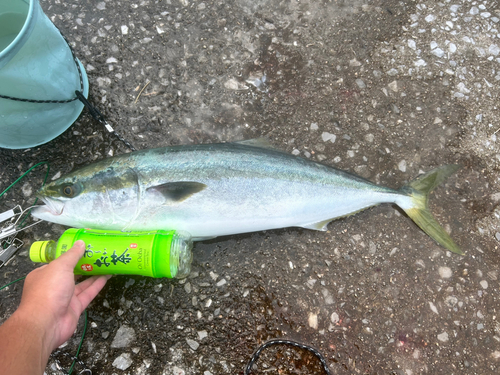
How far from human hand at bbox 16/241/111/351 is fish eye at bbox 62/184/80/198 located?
1.44ft

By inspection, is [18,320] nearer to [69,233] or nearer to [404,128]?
[69,233]

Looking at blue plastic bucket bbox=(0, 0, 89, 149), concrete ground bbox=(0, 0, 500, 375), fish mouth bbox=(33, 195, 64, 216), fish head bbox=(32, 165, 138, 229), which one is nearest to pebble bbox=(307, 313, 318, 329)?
concrete ground bbox=(0, 0, 500, 375)

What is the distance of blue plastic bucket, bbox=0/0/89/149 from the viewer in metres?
2.04

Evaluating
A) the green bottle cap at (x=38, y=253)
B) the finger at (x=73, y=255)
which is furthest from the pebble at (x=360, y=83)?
the green bottle cap at (x=38, y=253)

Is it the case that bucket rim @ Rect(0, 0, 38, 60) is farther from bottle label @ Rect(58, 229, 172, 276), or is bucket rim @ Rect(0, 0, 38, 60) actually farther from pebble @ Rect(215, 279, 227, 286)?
pebble @ Rect(215, 279, 227, 286)

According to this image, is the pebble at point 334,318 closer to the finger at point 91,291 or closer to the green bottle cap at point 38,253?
the finger at point 91,291

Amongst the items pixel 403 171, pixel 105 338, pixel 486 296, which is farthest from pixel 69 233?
pixel 486 296

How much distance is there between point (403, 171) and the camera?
2971 millimetres

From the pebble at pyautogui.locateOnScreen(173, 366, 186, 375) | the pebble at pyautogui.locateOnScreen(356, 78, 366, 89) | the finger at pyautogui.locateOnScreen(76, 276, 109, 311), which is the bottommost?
the pebble at pyautogui.locateOnScreen(173, 366, 186, 375)

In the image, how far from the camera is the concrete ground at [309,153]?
2.58 meters

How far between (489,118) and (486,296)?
1.82 meters

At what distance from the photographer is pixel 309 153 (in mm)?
2961

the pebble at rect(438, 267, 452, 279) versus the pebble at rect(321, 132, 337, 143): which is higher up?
the pebble at rect(321, 132, 337, 143)

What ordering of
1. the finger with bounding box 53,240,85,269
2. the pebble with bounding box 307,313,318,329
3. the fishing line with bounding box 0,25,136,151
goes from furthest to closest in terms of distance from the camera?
the pebble with bounding box 307,313,318,329
the fishing line with bounding box 0,25,136,151
the finger with bounding box 53,240,85,269
